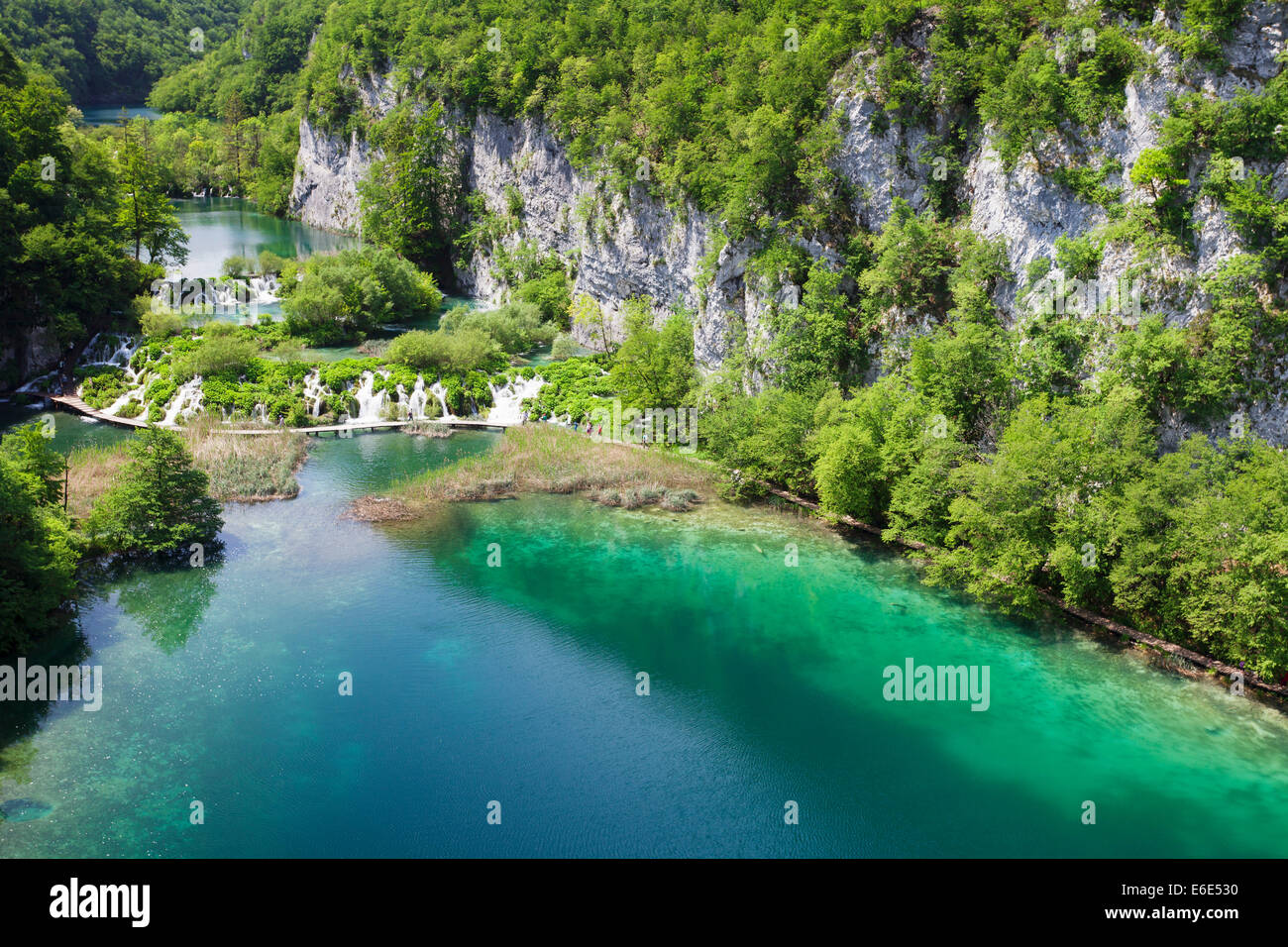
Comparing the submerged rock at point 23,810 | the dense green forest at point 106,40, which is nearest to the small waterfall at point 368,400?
the submerged rock at point 23,810

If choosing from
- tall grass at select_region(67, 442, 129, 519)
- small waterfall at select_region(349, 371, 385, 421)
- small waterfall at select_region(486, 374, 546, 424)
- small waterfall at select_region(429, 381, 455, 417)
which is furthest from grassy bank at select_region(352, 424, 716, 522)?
tall grass at select_region(67, 442, 129, 519)

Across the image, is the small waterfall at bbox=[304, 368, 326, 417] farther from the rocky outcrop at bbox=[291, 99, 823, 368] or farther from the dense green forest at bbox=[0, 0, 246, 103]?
the dense green forest at bbox=[0, 0, 246, 103]

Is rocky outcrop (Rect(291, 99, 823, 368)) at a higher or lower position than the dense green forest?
lower

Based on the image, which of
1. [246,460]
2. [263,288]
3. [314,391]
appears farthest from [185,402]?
[263,288]
